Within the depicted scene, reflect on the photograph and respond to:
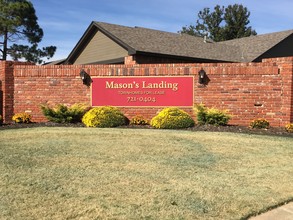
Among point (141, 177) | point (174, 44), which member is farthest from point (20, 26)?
point (141, 177)

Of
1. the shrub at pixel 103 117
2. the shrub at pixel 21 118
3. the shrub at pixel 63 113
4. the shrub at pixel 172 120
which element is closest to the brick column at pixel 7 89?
the shrub at pixel 21 118

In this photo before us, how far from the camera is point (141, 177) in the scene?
5707mm

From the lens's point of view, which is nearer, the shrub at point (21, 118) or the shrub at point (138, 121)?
the shrub at point (138, 121)

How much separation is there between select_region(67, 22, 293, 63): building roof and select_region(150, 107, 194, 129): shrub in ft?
17.4

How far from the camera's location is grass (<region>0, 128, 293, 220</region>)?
172 inches

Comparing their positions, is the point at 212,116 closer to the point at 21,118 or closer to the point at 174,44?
the point at 21,118

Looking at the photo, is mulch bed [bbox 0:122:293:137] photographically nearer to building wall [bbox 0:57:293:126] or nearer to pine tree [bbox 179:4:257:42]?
building wall [bbox 0:57:293:126]

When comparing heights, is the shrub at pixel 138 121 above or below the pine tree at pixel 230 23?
below

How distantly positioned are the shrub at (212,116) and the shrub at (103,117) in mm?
2606

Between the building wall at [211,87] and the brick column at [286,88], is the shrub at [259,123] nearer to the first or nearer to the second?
the building wall at [211,87]

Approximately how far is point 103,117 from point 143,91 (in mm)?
1822

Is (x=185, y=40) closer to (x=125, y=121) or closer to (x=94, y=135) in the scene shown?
(x=125, y=121)

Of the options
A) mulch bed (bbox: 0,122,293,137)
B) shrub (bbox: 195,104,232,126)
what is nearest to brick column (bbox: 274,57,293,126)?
mulch bed (bbox: 0,122,293,137)

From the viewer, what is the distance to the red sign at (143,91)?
12.6m
